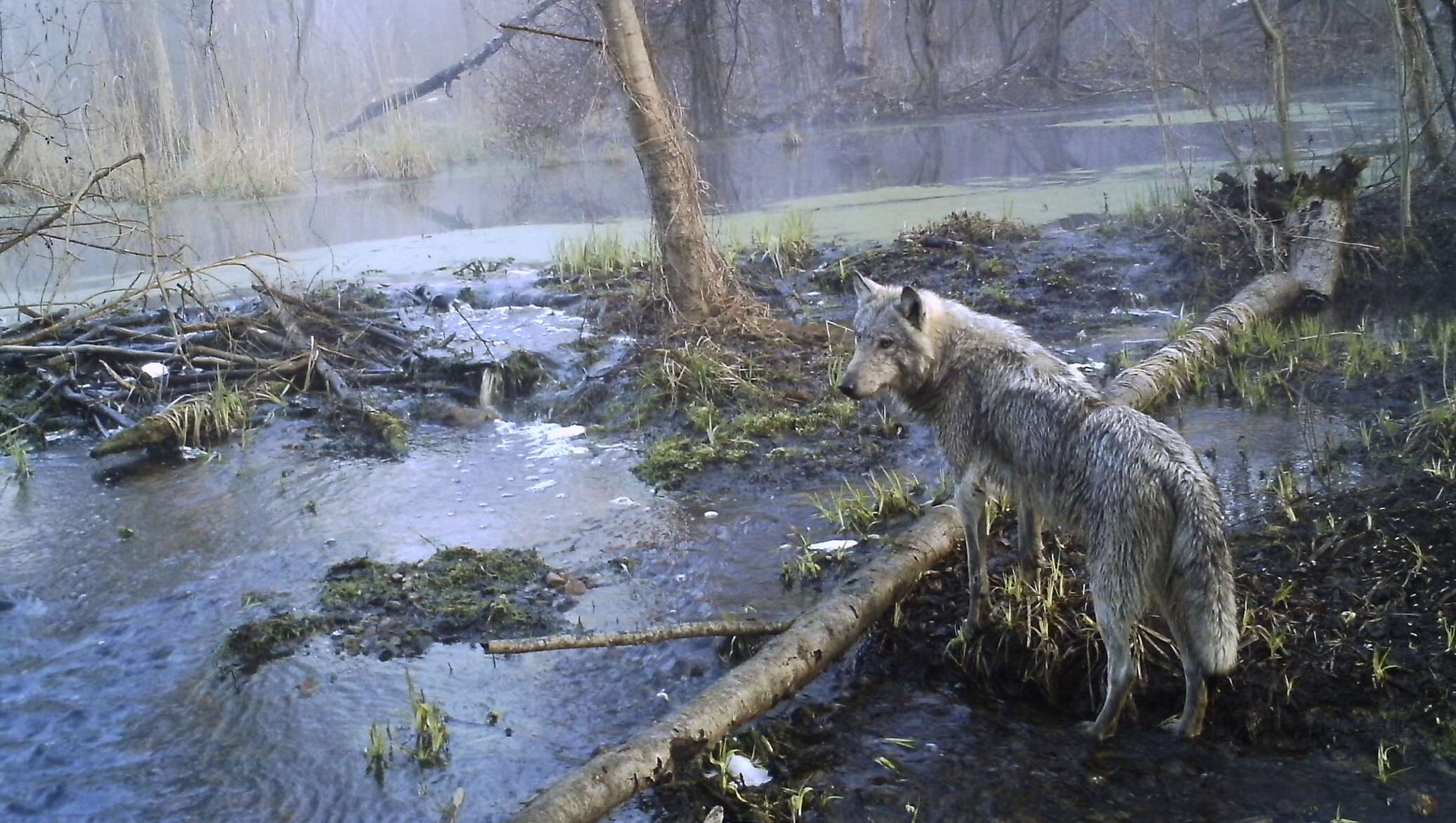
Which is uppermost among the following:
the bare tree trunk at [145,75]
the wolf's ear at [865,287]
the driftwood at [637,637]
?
the bare tree trunk at [145,75]

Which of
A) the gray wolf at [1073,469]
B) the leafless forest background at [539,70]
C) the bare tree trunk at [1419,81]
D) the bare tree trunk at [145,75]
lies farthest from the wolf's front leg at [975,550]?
the bare tree trunk at [145,75]

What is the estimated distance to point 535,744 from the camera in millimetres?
4992

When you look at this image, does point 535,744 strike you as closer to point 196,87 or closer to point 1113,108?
point 196,87

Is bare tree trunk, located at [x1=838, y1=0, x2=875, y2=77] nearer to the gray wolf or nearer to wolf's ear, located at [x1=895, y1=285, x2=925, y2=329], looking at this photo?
the gray wolf

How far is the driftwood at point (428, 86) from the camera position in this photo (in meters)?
23.4

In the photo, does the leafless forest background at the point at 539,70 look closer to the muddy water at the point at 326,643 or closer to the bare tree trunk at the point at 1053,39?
the bare tree trunk at the point at 1053,39

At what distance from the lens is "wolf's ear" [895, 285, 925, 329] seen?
5480 mm

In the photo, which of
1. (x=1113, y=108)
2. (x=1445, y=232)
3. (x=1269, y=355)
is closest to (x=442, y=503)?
(x=1269, y=355)

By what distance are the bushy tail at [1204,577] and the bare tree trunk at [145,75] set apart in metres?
15.3

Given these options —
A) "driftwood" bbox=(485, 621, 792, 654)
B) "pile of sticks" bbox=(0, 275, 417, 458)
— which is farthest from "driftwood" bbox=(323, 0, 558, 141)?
"driftwood" bbox=(485, 621, 792, 654)

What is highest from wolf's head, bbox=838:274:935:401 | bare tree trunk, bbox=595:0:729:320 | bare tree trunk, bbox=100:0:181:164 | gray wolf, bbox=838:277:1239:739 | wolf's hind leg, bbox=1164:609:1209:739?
bare tree trunk, bbox=100:0:181:164

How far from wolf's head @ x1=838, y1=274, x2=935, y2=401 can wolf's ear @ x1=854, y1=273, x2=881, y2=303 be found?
25cm

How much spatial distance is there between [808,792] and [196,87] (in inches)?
673

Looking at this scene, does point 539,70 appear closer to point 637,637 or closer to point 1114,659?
point 637,637
